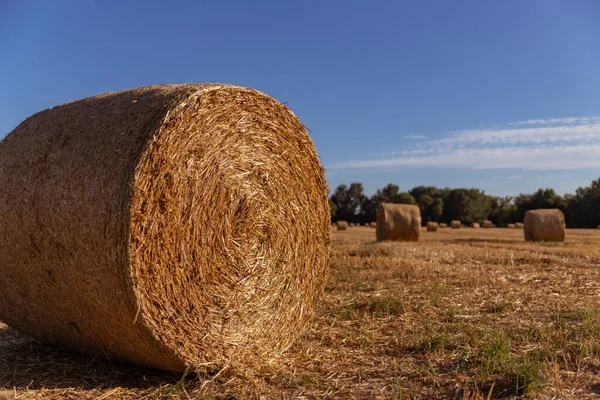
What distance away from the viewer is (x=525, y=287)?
793 centimetres

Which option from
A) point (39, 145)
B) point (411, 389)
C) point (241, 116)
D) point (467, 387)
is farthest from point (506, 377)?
point (39, 145)

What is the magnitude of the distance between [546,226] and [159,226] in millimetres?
15895

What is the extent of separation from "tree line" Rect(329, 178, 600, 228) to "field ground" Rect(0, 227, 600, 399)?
35.2 m

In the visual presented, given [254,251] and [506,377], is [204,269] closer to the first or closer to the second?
[254,251]

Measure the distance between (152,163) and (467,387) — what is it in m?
2.66

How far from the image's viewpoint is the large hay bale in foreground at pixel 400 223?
17.1 metres

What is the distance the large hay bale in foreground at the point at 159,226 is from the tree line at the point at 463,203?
3690 centimetres

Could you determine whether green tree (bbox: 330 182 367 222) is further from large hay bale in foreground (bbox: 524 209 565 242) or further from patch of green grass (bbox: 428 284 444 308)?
patch of green grass (bbox: 428 284 444 308)

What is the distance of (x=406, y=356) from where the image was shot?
488 cm

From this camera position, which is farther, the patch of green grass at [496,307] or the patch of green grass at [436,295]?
the patch of green grass at [436,295]

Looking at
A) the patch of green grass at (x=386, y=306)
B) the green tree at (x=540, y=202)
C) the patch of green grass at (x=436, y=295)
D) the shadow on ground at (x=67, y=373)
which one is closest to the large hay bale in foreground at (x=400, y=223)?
the patch of green grass at (x=436, y=295)

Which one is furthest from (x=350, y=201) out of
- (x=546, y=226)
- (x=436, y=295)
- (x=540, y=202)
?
(x=436, y=295)

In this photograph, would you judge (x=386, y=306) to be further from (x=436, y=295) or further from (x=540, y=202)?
(x=540, y=202)

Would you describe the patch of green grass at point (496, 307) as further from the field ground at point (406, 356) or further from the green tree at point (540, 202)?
the green tree at point (540, 202)
